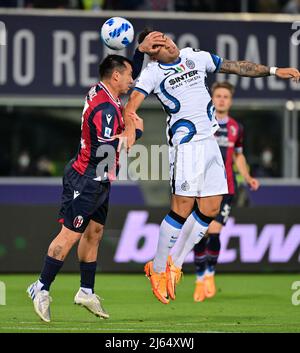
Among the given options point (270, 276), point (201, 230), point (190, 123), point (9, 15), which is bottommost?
point (270, 276)

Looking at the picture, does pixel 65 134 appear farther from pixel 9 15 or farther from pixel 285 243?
pixel 285 243

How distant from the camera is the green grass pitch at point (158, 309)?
8977 mm

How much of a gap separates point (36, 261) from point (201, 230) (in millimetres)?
5449

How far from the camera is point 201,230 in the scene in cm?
1012

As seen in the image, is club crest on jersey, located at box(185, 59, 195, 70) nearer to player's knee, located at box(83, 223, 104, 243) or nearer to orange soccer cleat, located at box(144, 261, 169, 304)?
player's knee, located at box(83, 223, 104, 243)

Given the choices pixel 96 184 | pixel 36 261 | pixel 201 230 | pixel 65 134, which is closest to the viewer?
pixel 96 184

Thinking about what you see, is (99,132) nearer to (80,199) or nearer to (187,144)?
(80,199)

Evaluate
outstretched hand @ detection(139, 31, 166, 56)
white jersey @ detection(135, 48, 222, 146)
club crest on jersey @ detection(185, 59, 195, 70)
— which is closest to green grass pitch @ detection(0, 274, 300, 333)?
white jersey @ detection(135, 48, 222, 146)

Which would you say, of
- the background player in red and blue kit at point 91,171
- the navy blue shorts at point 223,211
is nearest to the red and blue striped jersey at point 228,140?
the navy blue shorts at point 223,211

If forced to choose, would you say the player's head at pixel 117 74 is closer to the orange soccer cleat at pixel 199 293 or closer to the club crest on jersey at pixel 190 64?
the club crest on jersey at pixel 190 64

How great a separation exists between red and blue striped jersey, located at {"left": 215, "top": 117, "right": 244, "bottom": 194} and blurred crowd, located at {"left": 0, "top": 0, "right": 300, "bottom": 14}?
6375 millimetres

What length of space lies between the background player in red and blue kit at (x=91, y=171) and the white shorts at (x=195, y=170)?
753 millimetres
